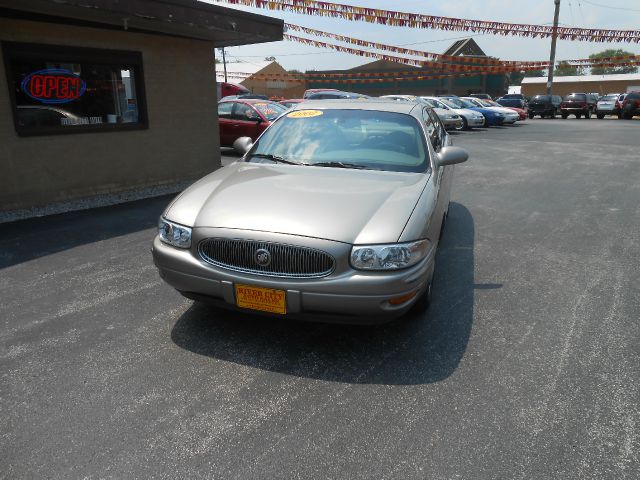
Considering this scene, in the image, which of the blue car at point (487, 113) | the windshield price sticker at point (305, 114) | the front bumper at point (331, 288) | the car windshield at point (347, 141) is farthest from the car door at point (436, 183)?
the blue car at point (487, 113)

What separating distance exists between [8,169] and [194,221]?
16.0ft

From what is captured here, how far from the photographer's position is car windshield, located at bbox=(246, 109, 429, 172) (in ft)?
13.2

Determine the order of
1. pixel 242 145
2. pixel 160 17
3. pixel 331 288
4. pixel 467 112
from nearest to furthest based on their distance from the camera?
1. pixel 331 288
2. pixel 242 145
3. pixel 160 17
4. pixel 467 112

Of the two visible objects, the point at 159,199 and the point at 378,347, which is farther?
the point at 159,199

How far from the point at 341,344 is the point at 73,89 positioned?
631 cm

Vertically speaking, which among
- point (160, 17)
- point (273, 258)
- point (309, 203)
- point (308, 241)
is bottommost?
point (273, 258)

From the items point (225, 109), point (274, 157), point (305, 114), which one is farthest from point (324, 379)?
point (225, 109)

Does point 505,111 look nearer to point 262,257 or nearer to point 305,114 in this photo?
point 305,114

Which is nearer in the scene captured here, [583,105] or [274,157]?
[274,157]

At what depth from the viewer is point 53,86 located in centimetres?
702

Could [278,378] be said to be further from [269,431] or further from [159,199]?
[159,199]

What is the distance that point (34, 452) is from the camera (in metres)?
2.32

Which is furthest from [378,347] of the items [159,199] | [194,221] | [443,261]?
[159,199]

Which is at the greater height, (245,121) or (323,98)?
(323,98)
